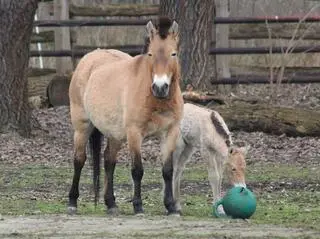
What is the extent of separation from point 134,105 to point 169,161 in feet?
2.17

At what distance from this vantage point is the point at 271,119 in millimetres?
19062

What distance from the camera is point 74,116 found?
1227cm

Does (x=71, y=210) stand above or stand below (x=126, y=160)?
above

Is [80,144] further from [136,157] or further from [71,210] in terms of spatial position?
[136,157]

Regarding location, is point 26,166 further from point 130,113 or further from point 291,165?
point 130,113

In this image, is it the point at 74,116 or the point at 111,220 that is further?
the point at 74,116

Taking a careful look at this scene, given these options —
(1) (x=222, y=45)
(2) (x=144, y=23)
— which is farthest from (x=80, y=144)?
(1) (x=222, y=45)

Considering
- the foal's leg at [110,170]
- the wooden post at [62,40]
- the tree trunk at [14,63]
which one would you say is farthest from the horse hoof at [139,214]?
the wooden post at [62,40]

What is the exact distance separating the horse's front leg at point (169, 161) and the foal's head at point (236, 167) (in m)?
0.73

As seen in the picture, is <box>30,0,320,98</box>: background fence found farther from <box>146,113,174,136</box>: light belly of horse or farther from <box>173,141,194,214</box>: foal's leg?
<box>146,113,174,136</box>: light belly of horse

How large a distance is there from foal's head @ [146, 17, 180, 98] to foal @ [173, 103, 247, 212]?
1.46m

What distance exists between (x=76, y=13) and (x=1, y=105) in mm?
7327

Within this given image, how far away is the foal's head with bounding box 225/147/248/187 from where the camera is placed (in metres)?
11.5

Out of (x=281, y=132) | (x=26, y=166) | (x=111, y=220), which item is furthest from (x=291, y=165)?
(x=111, y=220)
